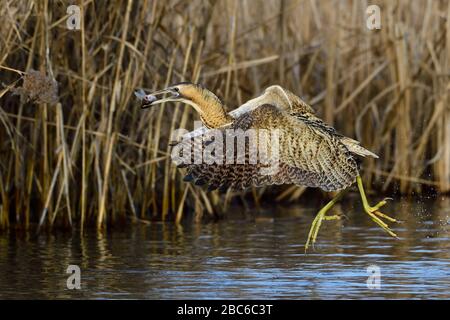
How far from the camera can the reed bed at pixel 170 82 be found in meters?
9.77

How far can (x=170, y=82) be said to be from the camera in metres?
10.4

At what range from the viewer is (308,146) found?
7512mm

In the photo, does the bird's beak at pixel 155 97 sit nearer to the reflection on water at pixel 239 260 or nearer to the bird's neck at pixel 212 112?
the bird's neck at pixel 212 112

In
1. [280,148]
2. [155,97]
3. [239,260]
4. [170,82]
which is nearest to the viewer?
[280,148]

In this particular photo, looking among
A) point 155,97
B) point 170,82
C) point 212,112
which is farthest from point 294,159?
point 170,82

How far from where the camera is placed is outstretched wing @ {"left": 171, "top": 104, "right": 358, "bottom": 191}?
7262mm

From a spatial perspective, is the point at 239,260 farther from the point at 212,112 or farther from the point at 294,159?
the point at 212,112

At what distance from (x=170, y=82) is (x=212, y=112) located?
3.13m

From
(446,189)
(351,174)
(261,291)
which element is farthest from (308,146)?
(446,189)

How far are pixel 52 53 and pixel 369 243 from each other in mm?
2975

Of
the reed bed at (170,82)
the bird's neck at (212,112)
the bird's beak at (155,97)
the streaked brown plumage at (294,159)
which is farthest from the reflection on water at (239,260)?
the bird's beak at (155,97)

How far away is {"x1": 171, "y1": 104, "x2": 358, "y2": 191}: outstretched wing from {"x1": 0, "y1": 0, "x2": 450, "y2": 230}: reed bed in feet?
5.81

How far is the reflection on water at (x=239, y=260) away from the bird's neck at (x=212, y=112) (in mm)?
1065
